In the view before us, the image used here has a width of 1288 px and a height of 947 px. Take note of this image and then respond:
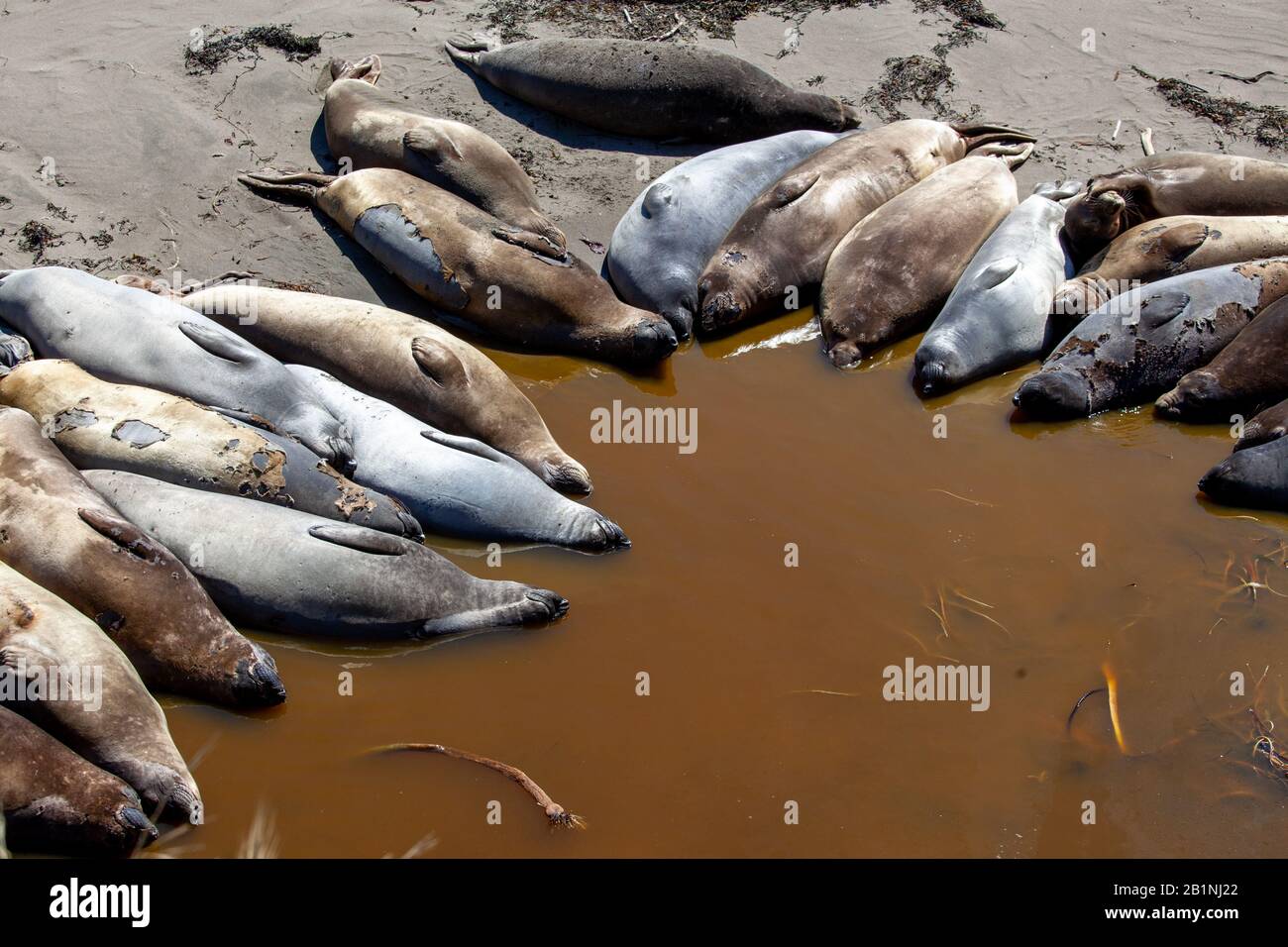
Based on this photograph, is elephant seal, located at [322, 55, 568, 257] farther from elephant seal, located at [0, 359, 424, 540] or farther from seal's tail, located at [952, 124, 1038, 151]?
seal's tail, located at [952, 124, 1038, 151]

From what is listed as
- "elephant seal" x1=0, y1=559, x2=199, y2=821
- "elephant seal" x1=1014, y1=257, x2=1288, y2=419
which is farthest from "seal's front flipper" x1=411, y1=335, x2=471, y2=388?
"elephant seal" x1=1014, y1=257, x2=1288, y2=419

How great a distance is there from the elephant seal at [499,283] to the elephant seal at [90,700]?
304cm

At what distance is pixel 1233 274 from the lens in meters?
6.78

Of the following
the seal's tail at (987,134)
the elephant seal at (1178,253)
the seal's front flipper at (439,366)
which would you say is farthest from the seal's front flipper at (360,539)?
the seal's tail at (987,134)

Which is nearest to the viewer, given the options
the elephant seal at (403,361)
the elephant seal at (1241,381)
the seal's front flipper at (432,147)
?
the elephant seal at (403,361)

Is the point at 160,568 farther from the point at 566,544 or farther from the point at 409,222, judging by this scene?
the point at 409,222

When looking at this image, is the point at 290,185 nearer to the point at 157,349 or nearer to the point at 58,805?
the point at 157,349

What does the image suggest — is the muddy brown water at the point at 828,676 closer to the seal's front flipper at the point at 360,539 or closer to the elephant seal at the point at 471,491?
the elephant seal at the point at 471,491

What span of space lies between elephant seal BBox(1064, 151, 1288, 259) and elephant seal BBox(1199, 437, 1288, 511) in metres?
1.96

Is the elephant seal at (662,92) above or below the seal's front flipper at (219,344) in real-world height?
above

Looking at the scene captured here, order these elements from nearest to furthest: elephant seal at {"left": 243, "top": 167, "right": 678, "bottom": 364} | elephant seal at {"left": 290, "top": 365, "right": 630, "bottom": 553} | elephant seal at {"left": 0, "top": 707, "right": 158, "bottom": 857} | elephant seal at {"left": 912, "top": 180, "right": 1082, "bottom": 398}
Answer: elephant seal at {"left": 0, "top": 707, "right": 158, "bottom": 857} → elephant seal at {"left": 290, "top": 365, "right": 630, "bottom": 553} → elephant seal at {"left": 912, "top": 180, "right": 1082, "bottom": 398} → elephant seal at {"left": 243, "top": 167, "right": 678, "bottom": 364}

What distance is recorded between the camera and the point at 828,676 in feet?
15.8

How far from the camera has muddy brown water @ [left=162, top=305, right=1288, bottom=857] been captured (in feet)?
14.0

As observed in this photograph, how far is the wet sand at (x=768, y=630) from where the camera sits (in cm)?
430
